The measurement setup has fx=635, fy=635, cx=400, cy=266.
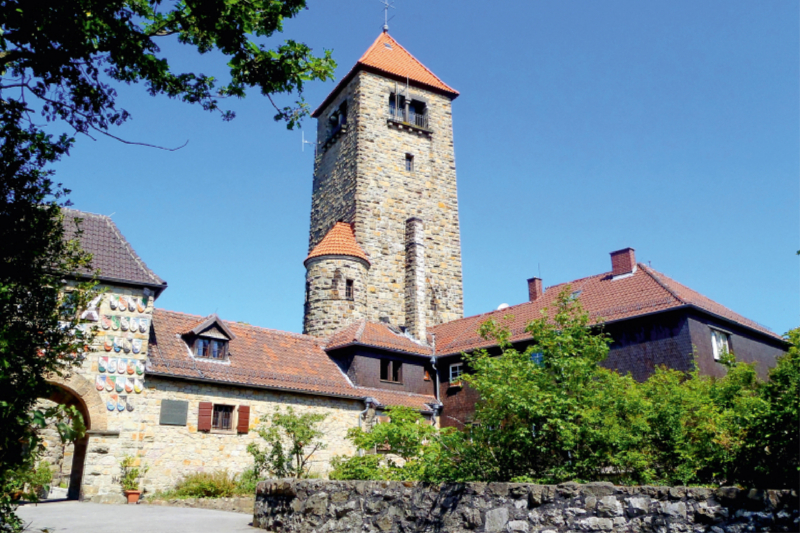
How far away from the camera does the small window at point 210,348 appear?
2106 centimetres

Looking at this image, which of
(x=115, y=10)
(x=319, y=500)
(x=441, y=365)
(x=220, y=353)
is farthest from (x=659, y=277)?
(x=115, y=10)

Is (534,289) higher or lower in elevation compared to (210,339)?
higher

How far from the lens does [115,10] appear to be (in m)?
7.93

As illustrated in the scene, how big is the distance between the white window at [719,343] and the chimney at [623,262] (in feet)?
13.4

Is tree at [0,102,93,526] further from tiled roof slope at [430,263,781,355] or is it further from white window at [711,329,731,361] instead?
white window at [711,329,731,361]

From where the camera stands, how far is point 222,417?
20.0 m

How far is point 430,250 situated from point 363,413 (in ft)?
40.2

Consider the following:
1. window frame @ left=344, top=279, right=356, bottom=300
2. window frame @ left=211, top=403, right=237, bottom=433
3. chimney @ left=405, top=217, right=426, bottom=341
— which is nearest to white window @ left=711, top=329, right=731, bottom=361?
chimney @ left=405, top=217, right=426, bottom=341

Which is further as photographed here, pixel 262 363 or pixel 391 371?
pixel 391 371

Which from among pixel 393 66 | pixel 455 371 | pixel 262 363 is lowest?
pixel 262 363

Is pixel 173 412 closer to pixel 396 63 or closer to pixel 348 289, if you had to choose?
pixel 348 289

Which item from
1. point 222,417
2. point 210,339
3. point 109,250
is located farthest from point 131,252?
point 222,417

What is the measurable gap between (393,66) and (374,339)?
18032 millimetres

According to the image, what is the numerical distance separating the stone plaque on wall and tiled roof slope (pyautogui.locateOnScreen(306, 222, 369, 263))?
11.2 meters
